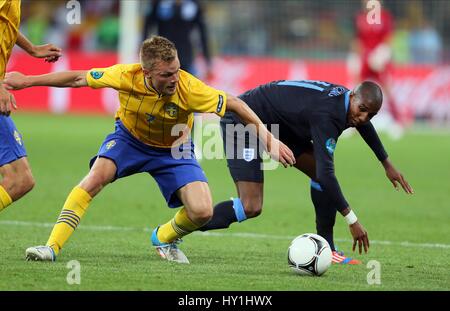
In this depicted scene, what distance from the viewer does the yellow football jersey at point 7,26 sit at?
7.39m

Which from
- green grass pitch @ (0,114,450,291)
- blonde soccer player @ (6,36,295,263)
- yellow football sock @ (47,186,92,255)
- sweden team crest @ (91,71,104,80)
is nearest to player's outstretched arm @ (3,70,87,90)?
blonde soccer player @ (6,36,295,263)

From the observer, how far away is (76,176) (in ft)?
45.2

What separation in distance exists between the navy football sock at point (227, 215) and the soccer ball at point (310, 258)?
44.5 inches

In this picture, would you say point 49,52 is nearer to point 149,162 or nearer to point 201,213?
point 149,162

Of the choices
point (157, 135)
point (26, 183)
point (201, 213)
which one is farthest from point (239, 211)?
point (26, 183)

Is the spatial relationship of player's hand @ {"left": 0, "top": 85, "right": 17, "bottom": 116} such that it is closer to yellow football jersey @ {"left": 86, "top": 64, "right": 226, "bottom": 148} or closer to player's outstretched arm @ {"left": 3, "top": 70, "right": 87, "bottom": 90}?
player's outstretched arm @ {"left": 3, "top": 70, "right": 87, "bottom": 90}

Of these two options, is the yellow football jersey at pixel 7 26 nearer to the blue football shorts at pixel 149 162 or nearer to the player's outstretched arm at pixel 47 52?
the player's outstretched arm at pixel 47 52

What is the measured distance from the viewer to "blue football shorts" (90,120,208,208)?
7398mm

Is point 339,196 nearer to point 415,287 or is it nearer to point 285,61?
point 415,287

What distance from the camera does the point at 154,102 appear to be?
716 centimetres

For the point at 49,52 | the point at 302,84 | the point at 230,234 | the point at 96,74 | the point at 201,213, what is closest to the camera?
the point at 96,74

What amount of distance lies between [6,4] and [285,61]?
62.0 ft

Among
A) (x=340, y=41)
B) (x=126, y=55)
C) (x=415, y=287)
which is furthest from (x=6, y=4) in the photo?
(x=340, y=41)

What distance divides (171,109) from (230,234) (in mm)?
2653
